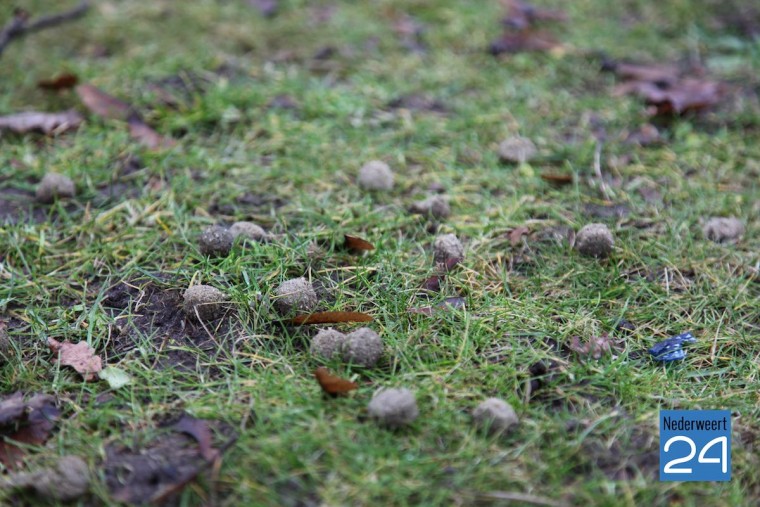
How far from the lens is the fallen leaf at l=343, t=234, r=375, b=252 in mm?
2363

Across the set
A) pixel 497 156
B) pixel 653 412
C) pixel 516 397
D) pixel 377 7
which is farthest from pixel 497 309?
pixel 377 7

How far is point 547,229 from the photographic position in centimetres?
254

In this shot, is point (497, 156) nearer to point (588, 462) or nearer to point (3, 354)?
point (588, 462)

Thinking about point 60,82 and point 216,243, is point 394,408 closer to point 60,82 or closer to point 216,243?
point 216,243

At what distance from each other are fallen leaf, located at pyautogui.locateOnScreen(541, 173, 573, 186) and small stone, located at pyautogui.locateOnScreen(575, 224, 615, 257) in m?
0.47

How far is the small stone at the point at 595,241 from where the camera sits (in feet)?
7.75

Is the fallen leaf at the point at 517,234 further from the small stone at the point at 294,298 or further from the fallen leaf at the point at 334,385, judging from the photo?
the fallen leaf at the point at 334,385

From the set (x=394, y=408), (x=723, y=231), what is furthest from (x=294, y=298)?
(x=723, y=231)

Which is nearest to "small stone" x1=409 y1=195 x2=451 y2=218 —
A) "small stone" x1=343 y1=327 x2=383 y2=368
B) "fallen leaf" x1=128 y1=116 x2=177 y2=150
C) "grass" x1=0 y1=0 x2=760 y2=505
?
"grass" x1=0 y1=0 x2=760 y2=505

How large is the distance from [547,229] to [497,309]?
528 mm

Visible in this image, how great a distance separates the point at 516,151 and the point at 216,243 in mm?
1310

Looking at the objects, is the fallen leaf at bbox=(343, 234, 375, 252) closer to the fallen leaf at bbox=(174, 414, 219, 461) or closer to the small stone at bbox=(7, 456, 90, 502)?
the fallen leaf at bbox=(174, 414, 219, 461)

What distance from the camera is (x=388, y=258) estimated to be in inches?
91.5

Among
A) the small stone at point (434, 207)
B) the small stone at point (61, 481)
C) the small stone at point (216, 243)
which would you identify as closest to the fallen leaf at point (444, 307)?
the small stone at point (434, 207)
